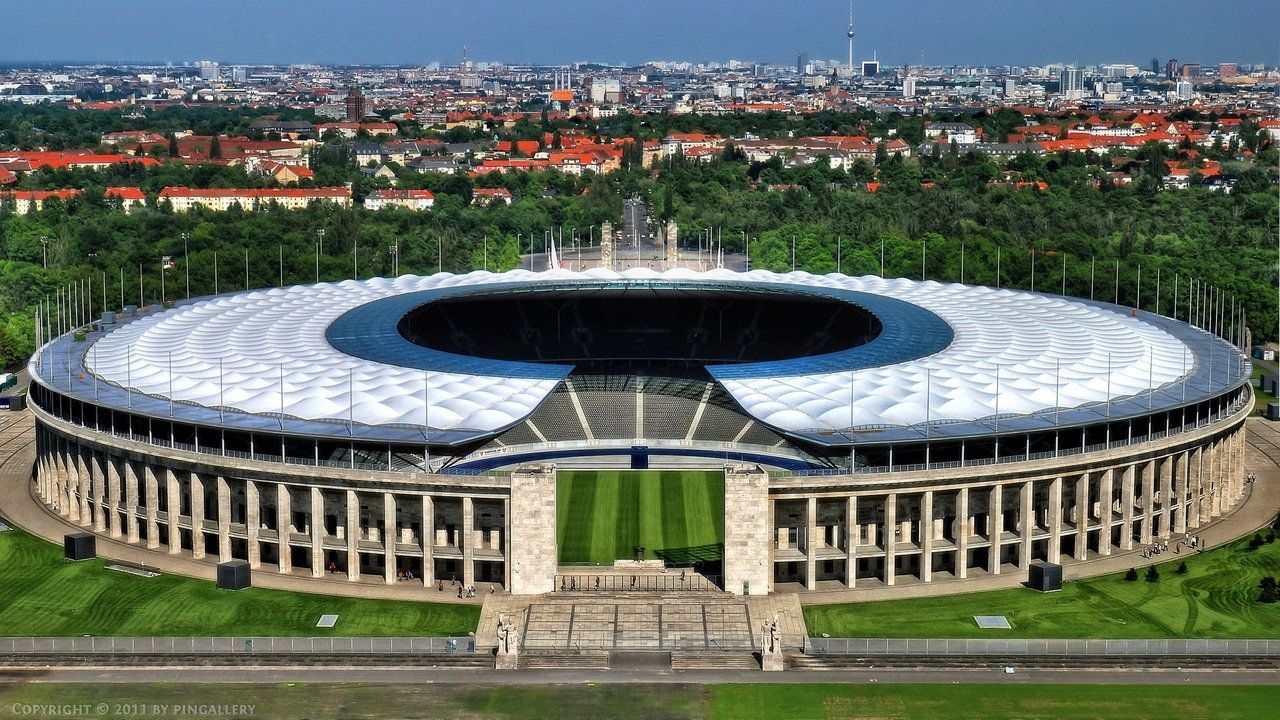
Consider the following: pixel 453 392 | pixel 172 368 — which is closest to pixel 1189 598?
pixel 453 392

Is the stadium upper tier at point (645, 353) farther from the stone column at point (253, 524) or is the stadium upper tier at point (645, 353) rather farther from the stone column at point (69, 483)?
the stone column at point (69, 483)

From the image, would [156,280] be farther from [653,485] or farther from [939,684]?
[939,684]

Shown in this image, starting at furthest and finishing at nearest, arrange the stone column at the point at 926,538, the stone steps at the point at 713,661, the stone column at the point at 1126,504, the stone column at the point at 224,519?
the stone column at the point at 1126,504 → the stone column at the point at 224,519 → the stone column at the point at 926,538 → the stone steps at the point at 713,661

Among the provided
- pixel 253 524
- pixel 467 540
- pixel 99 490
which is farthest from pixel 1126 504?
pixel 99 490

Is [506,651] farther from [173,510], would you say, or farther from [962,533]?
[962,533]

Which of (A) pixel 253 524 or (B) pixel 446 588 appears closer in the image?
(B) pixel 446 588

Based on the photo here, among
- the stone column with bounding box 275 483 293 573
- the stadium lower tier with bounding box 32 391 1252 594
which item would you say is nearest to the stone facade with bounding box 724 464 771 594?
the stadium lower tier with bounding box 32 391 1252 594

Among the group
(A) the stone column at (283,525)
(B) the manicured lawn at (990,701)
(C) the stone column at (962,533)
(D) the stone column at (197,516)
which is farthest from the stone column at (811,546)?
(D) the stone column at (197,516)
